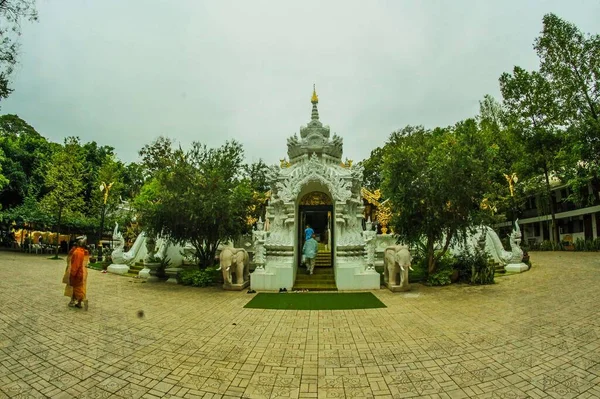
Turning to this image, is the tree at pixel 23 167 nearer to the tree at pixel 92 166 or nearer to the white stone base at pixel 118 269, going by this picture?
the tree at pixel 92 166

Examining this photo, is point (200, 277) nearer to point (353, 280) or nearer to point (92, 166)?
point (353, 280)

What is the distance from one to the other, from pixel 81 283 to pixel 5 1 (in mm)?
6973

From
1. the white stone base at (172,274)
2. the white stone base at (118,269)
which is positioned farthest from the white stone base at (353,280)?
the white stone base at (118,269)

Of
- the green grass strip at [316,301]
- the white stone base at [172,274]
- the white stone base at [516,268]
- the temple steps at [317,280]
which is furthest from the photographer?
the white stone base at [516,268]

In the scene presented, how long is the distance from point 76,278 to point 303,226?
306 inches

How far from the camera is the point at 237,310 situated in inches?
289

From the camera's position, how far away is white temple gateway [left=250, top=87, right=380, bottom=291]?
395 inches

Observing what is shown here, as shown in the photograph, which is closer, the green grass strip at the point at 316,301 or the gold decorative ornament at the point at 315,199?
the green grass strip at the point at 316,301

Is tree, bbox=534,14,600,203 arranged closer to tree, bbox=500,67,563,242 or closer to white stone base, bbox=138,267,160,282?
tree, bbox=500,67,563,242

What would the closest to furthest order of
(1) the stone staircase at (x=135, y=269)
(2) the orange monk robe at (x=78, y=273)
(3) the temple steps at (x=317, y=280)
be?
(2) the orange monk robe at (x=78, y=273) < (3) the temple steps at (x=317, y=280) < (1) the stone staircase at (x=135, y=269)

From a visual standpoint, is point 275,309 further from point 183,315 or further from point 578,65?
point 578,65

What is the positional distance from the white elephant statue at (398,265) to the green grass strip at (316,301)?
1.04 m

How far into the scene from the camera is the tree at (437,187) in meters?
10.0

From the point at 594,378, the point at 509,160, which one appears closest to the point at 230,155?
the point at 594,378
